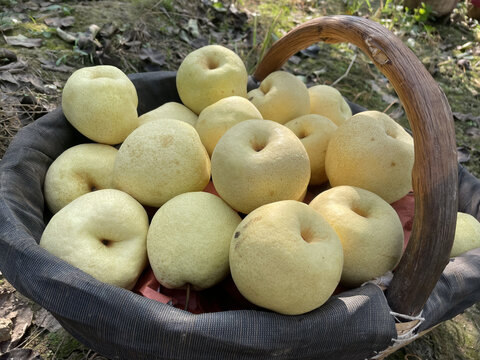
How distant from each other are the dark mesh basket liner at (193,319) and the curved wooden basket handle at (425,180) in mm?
85

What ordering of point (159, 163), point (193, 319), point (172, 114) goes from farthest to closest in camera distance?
point (172, 114)
point (159, 163)
point (193, 319)

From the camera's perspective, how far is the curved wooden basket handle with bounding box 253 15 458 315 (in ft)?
2.97

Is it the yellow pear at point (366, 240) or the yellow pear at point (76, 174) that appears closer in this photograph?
the yellow pear at point (366, 240)

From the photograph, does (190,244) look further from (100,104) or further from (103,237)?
(100,104)

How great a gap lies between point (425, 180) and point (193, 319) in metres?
0.64

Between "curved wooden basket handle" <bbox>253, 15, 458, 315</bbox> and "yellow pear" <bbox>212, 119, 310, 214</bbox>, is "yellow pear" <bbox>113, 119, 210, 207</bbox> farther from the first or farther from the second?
"curved wooden basket handle" <bbox>253, 15, 458, 315</bbox>

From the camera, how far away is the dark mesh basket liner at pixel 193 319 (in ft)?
2.79

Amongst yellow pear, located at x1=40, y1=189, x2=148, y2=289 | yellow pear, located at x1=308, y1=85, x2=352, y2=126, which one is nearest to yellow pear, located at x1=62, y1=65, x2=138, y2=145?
yellow pear, located at x1=40, y1=189, x2=148, y2=289

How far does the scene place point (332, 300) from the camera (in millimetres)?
986

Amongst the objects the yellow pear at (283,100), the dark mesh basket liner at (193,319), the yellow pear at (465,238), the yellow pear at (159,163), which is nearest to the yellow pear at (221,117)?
the yellow pear at (159,163)

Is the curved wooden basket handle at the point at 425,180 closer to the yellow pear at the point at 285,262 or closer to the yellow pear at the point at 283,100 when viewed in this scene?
the yellow pear at the point at 285,262

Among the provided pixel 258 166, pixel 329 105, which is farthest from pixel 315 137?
pixel 258 166

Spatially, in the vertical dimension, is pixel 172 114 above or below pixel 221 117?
below

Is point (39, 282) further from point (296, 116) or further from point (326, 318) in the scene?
point (296, 116)
